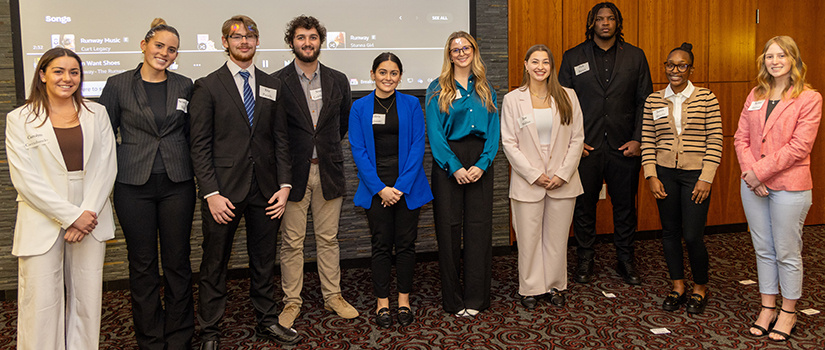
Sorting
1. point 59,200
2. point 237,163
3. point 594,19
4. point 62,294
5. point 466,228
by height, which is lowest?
point 62,294

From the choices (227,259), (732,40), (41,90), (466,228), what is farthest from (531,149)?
(732,40)

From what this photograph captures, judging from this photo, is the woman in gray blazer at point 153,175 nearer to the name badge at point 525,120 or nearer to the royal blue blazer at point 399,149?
the royal blue blazer at point 399,149

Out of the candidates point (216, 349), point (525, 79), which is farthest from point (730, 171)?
point (216, 349)

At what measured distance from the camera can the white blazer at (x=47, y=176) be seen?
220 centimetres

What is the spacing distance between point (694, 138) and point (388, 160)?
173cm

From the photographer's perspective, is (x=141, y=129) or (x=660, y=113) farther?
(x=660, y=113)

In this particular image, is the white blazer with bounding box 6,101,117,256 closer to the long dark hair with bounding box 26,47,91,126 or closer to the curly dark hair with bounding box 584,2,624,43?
the long dark hair with bounding box 26,47,91,126

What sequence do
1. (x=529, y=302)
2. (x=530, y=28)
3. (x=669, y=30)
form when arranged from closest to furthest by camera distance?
(x=529, y=302) < (x=530, y=28) < (x=669, y=30)

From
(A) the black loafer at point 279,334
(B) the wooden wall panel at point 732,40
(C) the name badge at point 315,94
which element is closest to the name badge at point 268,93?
(C) the name badge at point 315,94

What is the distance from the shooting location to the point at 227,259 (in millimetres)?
2711

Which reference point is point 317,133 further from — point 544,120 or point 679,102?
point 679,102

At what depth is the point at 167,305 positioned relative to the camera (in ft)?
8.66

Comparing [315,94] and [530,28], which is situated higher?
[530,28]

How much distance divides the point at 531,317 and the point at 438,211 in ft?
2.69
